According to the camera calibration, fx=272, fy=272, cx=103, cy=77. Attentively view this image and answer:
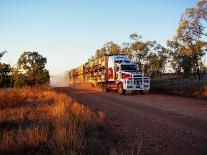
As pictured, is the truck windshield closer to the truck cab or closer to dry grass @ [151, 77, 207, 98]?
the truck cab

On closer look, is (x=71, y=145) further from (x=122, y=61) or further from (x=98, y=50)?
(x=98, y=50)

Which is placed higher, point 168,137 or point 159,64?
point 159,64

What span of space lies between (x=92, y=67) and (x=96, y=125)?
97.6ft

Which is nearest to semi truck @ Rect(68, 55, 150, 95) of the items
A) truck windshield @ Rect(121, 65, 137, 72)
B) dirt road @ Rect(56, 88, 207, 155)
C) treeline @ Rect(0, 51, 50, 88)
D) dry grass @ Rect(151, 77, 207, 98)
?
truck windshield @ Rect(121, 65, 137, 72)

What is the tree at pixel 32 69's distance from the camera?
63.8 m

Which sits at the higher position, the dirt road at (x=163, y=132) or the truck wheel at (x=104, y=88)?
the truck wheel at (x=104, y=88)

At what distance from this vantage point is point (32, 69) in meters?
65.3

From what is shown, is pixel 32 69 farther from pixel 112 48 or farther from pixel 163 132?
pixel 163 132

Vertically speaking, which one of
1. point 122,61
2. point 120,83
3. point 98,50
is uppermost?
point 98,50

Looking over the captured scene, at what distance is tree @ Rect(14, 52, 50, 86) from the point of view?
63791 millimetres

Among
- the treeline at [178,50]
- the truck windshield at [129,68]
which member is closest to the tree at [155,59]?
the treeline at [178,50]

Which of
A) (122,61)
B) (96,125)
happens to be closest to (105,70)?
(122,61)

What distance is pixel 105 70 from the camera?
3228cm

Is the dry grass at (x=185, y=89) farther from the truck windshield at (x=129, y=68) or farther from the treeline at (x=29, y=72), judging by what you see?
the treeline at (x=29, y=72)
